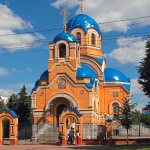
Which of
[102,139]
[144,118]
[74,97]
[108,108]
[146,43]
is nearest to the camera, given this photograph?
[146,43]

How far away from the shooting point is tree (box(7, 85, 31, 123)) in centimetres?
4956

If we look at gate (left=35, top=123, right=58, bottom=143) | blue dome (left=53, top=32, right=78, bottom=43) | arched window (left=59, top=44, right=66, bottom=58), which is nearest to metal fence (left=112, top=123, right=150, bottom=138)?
gate (left=35, top=123, right=58, bottom=143)

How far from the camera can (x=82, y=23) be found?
154ft

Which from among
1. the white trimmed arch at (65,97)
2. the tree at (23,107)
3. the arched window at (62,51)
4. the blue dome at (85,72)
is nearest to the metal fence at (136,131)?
the white trimmed arch at (65,97)

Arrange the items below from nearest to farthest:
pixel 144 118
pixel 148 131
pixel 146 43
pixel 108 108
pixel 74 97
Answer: pixel 146 43
pixel 148 131
pixel 74 97
pixel 108 108
pixel 144 118

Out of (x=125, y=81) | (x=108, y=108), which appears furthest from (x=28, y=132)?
(x=125, y=81)

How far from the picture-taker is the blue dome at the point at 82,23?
4669cm

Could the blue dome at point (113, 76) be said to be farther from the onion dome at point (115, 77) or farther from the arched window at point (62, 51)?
the arched window at point (62, 51)

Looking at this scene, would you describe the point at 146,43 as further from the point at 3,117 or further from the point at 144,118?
the point at 144,118

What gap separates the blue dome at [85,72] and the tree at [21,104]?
10.6 m

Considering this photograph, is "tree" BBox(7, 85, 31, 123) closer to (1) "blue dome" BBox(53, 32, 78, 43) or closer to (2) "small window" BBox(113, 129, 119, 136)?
(1) "blue dome" BBox(53, 32, 78, 43)

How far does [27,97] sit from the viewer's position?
5169 cm

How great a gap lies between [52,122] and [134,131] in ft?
27.5

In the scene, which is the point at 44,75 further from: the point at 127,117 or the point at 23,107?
the point at 127,117
